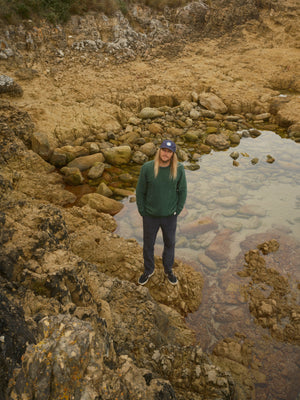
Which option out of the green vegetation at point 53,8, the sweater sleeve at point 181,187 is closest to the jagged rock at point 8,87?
the green vegetation at point 53,8

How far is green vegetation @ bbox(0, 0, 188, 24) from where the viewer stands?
1317 cm

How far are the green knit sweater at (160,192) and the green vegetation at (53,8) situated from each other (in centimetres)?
1390

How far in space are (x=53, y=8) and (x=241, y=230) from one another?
1543 cm

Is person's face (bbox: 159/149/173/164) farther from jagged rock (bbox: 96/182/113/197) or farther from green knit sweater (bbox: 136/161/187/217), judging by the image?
jagged rock (bbox: 96/182/113/197)

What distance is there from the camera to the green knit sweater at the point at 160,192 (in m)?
3.76

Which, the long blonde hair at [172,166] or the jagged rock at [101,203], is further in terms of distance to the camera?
the jagged rock at [101,203]

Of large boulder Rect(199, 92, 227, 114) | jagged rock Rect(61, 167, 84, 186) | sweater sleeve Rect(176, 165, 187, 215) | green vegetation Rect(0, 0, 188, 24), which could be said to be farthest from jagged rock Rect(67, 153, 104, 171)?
green vegetation Rect(0, 0, 188, 24)

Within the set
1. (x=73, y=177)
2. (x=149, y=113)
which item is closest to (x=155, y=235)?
(x=73, y=177)

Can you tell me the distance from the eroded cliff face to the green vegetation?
564mm

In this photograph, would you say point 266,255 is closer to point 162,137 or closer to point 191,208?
point 191,208

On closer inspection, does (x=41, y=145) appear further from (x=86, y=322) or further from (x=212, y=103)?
(x=212, y=103)

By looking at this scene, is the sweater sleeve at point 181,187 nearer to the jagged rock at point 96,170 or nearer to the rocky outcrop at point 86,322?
the rocky outcrop at point 86,322

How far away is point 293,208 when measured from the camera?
6.95 metres

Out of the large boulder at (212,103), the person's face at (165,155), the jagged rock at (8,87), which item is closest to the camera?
the person's face at (165,155)
